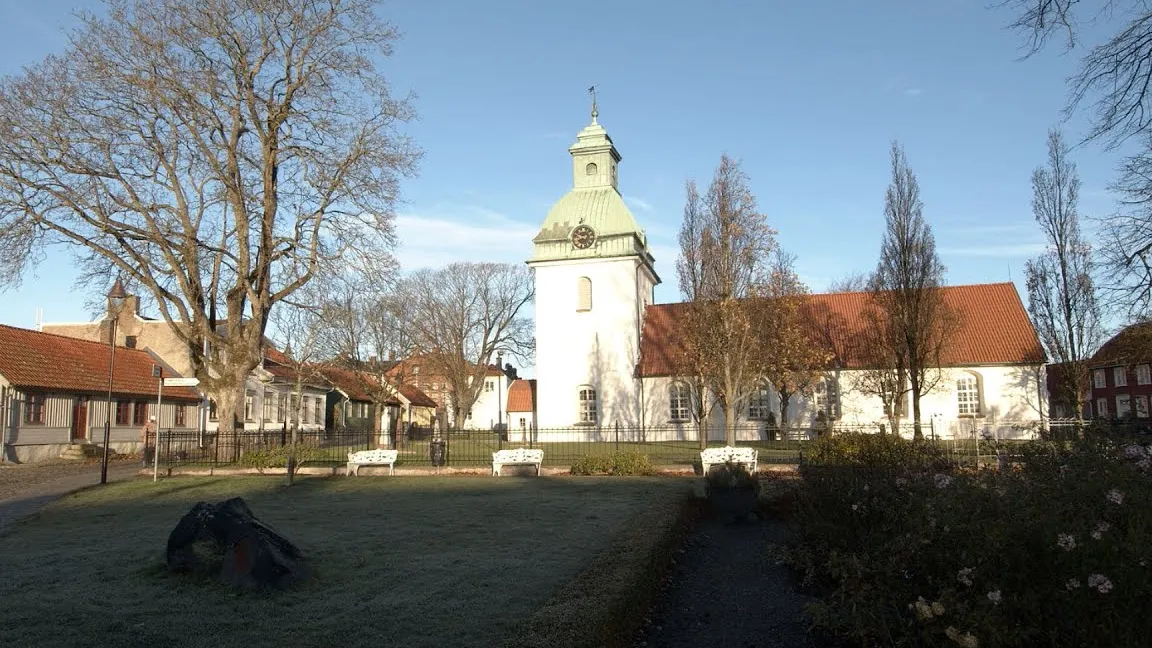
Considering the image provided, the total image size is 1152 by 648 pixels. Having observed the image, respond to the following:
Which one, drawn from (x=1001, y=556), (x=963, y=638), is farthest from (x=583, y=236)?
(x=963, y=638)

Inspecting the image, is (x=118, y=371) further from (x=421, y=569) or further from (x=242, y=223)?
(x=421, y=569)

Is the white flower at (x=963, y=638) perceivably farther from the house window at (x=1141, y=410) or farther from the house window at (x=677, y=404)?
the house window at (x=677, y=404)

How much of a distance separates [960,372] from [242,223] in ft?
102

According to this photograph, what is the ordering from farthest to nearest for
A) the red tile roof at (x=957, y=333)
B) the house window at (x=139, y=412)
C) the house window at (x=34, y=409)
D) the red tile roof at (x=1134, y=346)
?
the red tile roof at (x=957, y=333), the house window at (x=139, y=412), the house window at (x=34, y=409), the red tile roof at (x=1134, y=346)

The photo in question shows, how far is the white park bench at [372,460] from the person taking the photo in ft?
63.3

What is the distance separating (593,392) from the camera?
41.3 meters

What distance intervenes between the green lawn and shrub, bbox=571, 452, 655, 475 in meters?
4.05

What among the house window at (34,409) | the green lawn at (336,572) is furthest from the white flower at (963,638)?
the house window at (34,409)

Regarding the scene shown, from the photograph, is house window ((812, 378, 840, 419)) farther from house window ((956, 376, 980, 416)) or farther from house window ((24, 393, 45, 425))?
house window ((24, 393, 45, 425))

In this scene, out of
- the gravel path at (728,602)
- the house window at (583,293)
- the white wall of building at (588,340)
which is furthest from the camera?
the house window at (583,293)

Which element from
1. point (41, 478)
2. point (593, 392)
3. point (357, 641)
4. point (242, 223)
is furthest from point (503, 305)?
point (357, 641)

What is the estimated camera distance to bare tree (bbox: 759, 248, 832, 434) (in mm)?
32125

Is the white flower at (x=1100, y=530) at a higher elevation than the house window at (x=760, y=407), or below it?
below

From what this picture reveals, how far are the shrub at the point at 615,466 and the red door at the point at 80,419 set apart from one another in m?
21.4
